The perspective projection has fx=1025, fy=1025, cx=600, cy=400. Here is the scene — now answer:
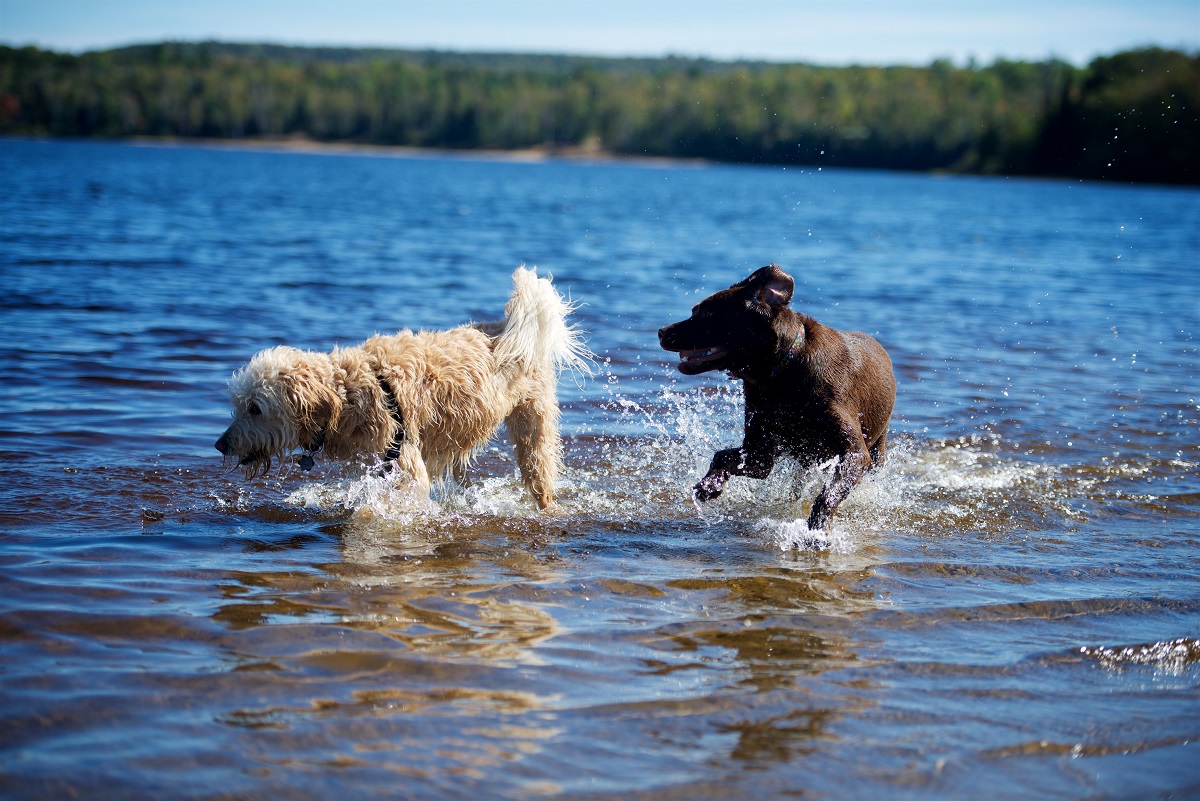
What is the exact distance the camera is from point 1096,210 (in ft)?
167

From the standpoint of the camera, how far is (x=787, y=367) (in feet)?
21.1

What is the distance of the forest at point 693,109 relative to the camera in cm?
8125

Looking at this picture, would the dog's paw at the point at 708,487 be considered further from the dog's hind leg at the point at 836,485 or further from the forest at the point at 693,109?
the forest at the point at 693,109

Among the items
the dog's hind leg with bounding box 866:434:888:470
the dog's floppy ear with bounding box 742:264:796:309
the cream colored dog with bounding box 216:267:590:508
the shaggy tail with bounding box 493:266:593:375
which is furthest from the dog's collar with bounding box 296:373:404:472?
the dog's hind leg with bounding box 866:434:888:470

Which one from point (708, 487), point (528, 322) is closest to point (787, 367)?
point (708, 487)

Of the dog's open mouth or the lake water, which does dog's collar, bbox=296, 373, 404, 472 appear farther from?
the dog's open mouth

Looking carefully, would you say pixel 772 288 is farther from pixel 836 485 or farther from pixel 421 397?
pixel 421 397

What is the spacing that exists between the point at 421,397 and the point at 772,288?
7.47ft

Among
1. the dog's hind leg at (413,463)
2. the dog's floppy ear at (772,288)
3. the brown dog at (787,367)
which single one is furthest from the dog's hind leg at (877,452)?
the dog's hind leg at (413,463)

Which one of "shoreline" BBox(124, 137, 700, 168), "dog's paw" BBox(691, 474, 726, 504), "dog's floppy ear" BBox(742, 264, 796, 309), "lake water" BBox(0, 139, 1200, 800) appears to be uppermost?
"shoreline" BBox(124, 137, 700, 168)

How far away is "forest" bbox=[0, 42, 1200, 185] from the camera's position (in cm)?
8125

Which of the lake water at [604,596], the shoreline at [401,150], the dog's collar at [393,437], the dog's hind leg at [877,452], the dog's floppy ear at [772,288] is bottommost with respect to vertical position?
the lake water at [604,596]

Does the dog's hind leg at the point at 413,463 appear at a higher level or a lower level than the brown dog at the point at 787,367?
lower

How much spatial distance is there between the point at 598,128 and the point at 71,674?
143863 millimetres
